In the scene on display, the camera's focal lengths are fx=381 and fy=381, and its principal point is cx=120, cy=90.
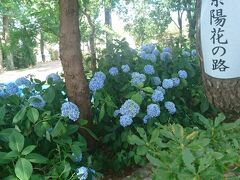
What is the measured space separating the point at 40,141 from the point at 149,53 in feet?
5.53

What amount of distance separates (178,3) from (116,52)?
739cm

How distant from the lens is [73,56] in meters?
2.74

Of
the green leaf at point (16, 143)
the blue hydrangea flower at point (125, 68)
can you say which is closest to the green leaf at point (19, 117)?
the green leaf at point (16, 143)

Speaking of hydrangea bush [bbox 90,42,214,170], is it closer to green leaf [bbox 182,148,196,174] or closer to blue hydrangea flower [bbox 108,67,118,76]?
blue hydrangea flower [bbox 108,67,118,76]

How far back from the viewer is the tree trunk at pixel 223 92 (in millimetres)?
3289

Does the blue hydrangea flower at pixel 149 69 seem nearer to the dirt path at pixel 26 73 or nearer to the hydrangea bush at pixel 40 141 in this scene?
the hydrangea bush at pixel 40 141

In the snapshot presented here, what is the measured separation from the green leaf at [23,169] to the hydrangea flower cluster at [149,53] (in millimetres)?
1979

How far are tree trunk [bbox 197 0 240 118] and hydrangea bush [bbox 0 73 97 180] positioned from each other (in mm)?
1344

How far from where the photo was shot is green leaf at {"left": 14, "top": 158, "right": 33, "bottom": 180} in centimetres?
175

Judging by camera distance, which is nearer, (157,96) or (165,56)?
(157,96)

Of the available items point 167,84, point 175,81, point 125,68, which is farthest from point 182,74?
A: point 125,68

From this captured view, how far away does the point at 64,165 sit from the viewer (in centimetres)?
207

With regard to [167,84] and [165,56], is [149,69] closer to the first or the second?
[167,84]

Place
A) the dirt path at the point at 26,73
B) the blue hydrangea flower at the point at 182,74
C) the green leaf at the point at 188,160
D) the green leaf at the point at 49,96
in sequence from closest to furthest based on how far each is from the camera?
the green leaf at the point at 188,160 → the green leaf at the point at 49,96 → the blue hydrangea flower at the point at 182,74 → the dirt path at the point at 26,73
